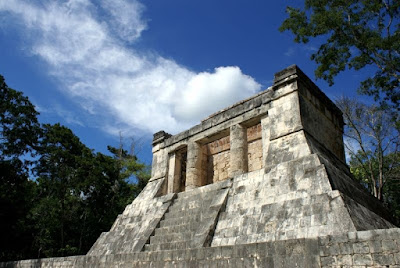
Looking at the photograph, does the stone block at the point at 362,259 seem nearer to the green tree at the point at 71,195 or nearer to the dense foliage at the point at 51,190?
the dense foliage at the point at 51,190

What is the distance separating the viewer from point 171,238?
23.2 feet

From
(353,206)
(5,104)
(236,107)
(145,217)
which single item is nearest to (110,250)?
(145,217)

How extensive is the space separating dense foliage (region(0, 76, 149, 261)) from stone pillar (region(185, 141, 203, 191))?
7691mm

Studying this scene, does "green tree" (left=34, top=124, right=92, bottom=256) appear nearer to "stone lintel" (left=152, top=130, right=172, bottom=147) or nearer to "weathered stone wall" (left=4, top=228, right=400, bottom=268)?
"stone lintel" (left=152, top=130, right=172, bottom=147)

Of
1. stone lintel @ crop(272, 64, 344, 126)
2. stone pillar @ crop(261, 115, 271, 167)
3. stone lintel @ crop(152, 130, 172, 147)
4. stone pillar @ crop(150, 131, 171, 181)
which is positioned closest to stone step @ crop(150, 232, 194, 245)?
stone pillar @ crop(261, 115, 271, 167)

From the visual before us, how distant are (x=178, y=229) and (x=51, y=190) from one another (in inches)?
480

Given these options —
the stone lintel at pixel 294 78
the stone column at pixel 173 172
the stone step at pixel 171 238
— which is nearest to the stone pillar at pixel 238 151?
the stone lintel at pixel 294 78

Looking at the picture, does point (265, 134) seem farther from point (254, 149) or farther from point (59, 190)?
point (59, 190)

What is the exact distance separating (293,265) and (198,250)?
5.75ft

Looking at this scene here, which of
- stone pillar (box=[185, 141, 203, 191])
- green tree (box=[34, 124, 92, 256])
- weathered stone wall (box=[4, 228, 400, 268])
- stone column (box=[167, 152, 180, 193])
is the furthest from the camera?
green tree (box=[34, 124, 92, 256])

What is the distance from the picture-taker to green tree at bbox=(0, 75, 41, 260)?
495 inches

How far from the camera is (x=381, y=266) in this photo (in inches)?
149

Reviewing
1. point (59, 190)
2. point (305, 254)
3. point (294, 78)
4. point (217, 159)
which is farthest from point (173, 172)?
point (59, 190)

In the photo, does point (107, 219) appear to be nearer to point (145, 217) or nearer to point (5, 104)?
point (5, 104)
